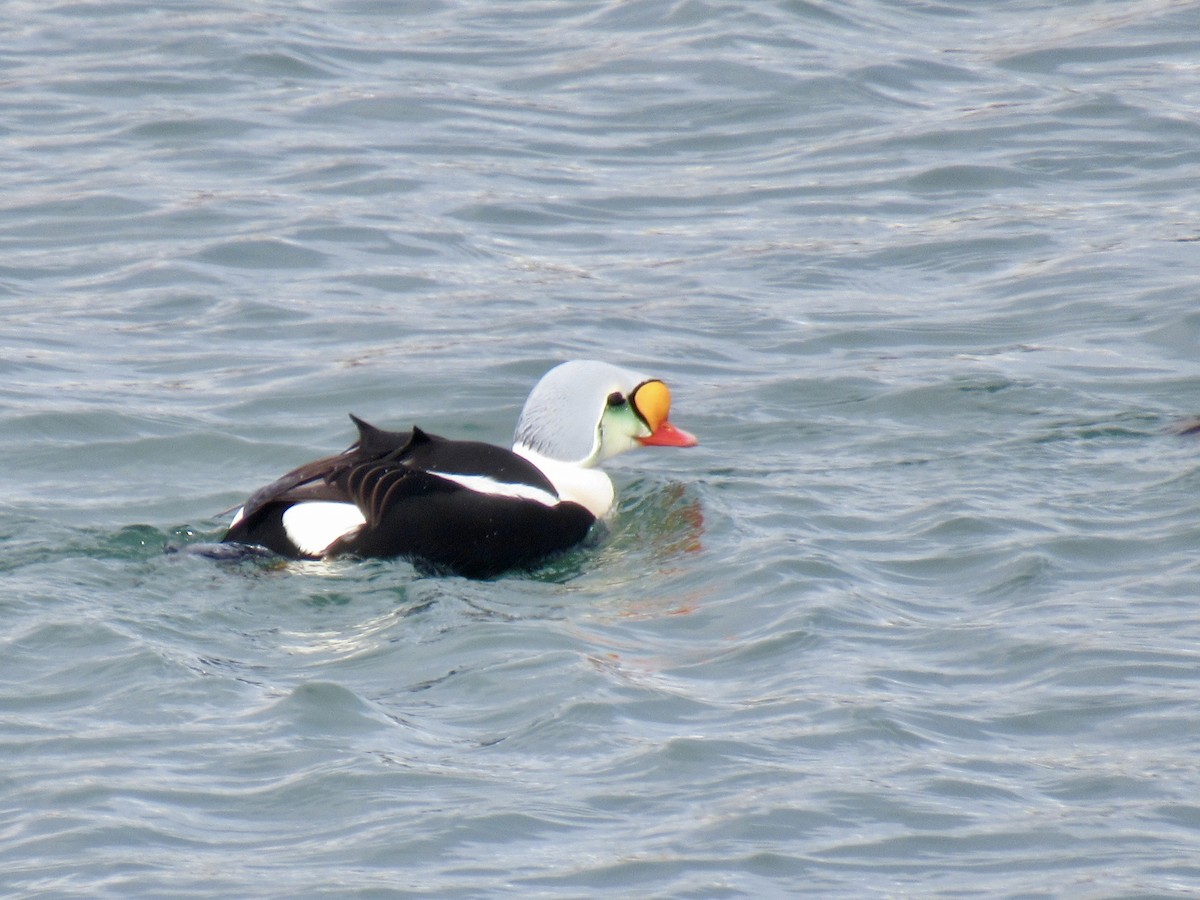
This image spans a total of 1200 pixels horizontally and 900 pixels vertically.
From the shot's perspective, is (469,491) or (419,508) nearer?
(419,508)

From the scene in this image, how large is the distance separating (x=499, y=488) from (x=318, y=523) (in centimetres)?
57

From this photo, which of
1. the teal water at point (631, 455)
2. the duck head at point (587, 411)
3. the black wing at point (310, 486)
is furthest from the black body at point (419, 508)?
the duck head at point (587, 411)

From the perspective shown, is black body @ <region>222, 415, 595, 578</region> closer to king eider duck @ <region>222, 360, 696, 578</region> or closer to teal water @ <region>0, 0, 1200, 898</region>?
king eider duck @ <region>222, 360, 696, 578</region>

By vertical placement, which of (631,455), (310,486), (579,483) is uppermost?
(310,486)

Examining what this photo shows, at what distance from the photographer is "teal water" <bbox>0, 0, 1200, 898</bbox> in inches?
167

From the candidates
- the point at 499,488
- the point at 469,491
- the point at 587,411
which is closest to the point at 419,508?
the point at 469,491

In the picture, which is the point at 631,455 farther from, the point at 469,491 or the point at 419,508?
the point at 419,508

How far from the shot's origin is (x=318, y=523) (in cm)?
582

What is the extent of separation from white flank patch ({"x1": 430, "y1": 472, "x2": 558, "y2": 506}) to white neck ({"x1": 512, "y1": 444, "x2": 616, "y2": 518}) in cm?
18

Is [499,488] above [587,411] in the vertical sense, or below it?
below

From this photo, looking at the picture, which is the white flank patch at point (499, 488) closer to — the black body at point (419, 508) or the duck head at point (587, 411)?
the black body at point (419, 508)

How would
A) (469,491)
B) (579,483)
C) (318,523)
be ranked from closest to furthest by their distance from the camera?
1. (318,523)
2. (469,491)
3. (579,483)

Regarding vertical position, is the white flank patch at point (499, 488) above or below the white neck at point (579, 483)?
above

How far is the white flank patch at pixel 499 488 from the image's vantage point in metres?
6.02
